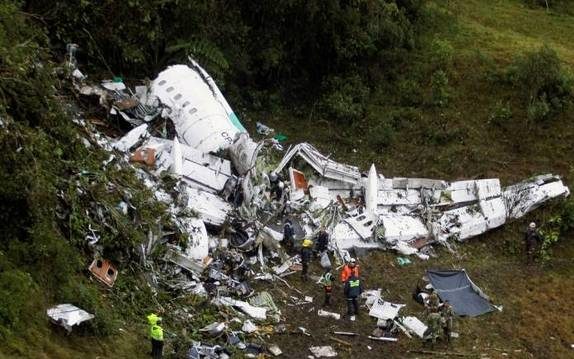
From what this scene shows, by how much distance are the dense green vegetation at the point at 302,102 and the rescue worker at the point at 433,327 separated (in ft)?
4.68

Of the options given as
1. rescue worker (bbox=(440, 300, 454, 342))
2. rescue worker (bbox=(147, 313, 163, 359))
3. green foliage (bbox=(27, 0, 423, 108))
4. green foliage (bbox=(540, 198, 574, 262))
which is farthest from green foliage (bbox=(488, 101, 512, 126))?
rescue worker (bbox=(147, 313, 163, 359))

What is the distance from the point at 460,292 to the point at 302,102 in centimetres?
1002

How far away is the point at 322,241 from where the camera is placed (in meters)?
15.3

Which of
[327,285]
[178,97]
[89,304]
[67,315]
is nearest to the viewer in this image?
[67,315]

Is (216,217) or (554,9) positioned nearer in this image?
(216,217)

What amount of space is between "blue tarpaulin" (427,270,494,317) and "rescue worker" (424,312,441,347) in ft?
4.62

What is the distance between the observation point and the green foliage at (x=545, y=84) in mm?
20609

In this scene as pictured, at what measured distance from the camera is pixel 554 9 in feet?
95.5

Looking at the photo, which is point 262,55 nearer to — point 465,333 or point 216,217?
point 216,217

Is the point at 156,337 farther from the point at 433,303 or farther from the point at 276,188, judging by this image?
the point at 276,188

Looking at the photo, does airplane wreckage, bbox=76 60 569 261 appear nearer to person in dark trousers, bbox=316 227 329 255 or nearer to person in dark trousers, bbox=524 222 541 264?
person in dark trousers, bbox=316 227 329 255

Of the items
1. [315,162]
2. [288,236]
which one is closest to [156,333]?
[288,236]

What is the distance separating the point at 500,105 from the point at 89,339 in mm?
15664

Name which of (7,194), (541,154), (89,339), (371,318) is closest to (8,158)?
(7,194)
